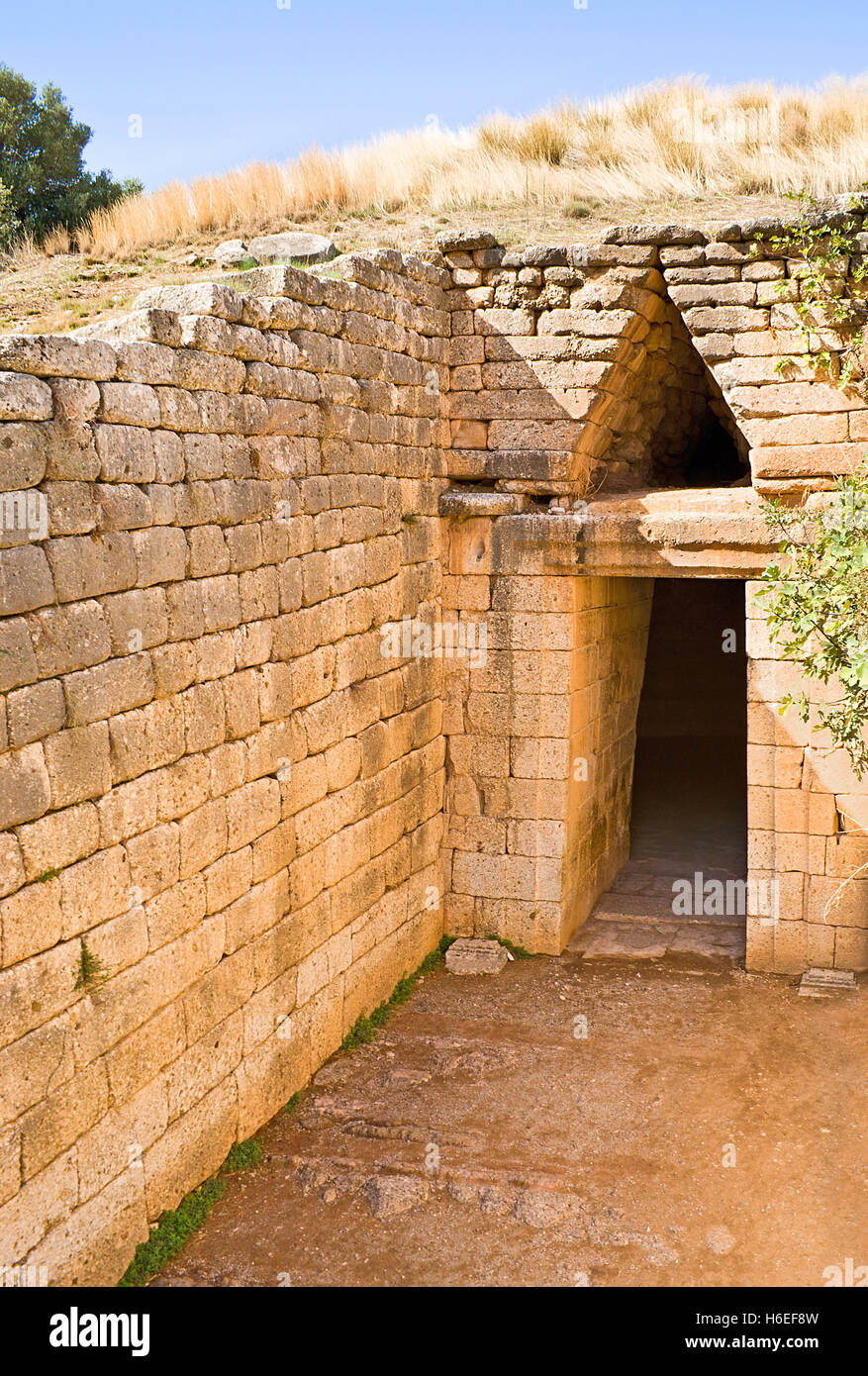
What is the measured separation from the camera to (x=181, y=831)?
17.0 feet

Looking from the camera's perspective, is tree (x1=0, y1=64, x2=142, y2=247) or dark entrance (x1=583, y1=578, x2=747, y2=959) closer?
dark entrance (x1=583, y1=578, x2=747, y2=959)

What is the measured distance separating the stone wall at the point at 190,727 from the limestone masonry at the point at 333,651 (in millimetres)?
19

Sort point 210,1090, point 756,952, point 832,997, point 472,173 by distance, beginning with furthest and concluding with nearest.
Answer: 1. point 472,173
2. point 756,952
3. point 832,997
4. point 210,1090

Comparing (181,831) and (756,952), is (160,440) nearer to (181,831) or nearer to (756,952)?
(181,831)

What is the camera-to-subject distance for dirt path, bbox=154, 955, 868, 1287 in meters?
5.16

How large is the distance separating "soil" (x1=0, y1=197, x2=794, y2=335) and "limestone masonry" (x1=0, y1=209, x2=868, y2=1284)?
81cm

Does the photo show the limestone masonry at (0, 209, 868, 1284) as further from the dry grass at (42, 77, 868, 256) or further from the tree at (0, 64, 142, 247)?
the tree at (0, 64, 142, 247)

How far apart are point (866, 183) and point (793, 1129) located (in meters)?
6.31

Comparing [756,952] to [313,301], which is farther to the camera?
[756,952]

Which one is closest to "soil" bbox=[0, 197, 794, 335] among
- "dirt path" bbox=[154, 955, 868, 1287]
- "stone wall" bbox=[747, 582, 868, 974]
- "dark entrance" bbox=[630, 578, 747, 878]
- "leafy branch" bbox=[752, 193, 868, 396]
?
"leafy branch" bbox=[752, 193, 868, 396]

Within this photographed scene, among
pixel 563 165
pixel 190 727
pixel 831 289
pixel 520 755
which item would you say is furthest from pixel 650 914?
pixel 563 165

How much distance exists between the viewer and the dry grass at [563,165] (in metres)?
9.19

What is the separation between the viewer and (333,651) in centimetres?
664
